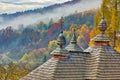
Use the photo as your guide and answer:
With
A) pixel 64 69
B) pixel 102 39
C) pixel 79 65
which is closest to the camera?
pixel 64 69

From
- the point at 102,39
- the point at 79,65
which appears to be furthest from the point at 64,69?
the point at 102,39

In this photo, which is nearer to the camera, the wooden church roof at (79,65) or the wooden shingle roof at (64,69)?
the wooden shingle roof at (64,69)

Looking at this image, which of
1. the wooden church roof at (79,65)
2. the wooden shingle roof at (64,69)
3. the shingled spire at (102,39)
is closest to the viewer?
the wooden shingle roof at (64,69)

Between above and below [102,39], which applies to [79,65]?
below

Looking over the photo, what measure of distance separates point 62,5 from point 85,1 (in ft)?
17.2

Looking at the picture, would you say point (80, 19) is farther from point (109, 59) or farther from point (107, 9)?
point (109, 59)

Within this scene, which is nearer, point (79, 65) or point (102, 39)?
point (79, 65)

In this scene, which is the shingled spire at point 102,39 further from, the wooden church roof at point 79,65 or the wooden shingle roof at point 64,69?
the wooden shingle roof at point 64,69

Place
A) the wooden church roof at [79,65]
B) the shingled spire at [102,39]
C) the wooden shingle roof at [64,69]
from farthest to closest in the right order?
the shingled spire at [102,39] → the wooden church roof at [79,65] → the wooden shingle roof at [64,69]

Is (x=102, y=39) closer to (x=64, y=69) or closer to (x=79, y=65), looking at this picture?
(x=79, y=65)

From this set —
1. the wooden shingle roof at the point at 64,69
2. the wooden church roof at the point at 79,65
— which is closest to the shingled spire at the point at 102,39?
the wooden church roof at the point at 79,65

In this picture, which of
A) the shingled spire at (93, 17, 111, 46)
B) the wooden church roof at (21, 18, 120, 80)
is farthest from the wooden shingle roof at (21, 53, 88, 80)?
the shingled spire at (93, 17, 111, 46)

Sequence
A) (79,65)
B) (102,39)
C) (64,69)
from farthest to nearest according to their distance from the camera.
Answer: (102,39) → (79,65) → (64,69)

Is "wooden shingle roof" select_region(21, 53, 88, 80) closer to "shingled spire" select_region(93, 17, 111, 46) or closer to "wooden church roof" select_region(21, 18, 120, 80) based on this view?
"wooden church roof" select_region(21, 18, 120, 80)
